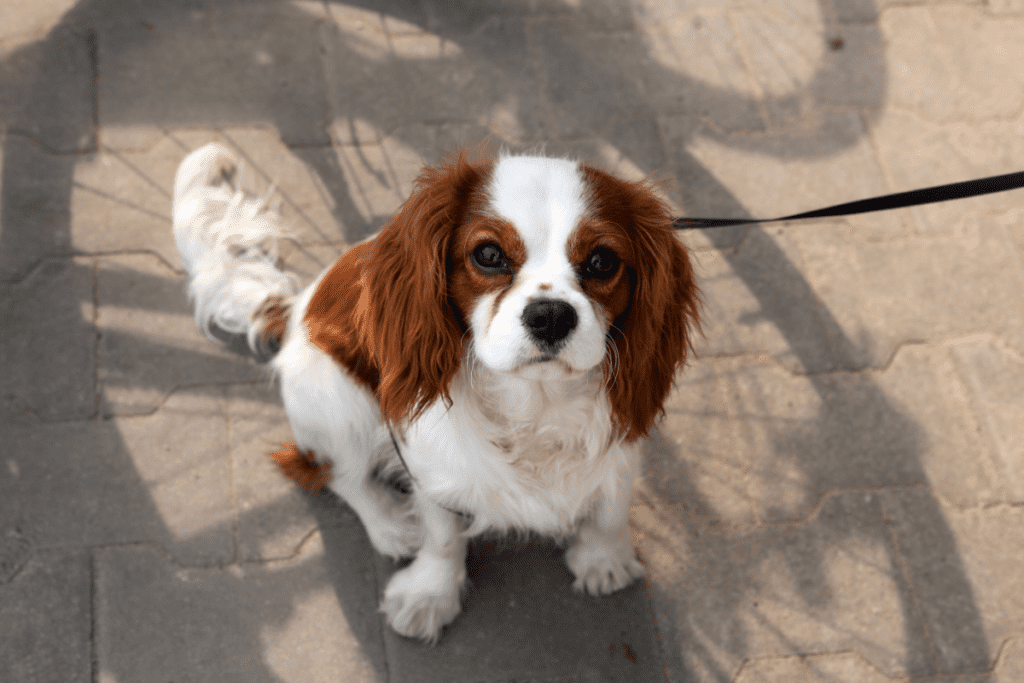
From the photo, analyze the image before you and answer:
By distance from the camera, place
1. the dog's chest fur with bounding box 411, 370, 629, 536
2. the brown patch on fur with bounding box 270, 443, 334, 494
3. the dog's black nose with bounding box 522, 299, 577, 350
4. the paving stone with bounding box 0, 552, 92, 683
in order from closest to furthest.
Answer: the dog's black nose with bounding box 522, 299, 577, 350 → the dog's chest fur with bounding box 411, 370, 629, 536 → the paving stone with bounding box 0, 552, 92, 683 → the brown patch on fur with bounding box 270, 443, 334, 494

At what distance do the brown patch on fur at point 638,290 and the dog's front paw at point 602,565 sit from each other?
696 millimetres

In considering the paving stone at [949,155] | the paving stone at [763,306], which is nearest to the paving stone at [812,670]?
the paving stone at [763,306]

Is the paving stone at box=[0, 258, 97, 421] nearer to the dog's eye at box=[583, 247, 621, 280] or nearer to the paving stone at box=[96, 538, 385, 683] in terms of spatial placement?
the paving stone at box=[96, 538, 385, 683]

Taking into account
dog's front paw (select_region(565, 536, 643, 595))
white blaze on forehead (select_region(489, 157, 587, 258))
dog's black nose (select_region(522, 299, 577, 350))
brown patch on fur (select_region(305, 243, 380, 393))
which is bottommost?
dog's front paw (select_region(565, 536, 643, 595))

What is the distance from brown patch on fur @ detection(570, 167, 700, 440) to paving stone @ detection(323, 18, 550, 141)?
1507mm

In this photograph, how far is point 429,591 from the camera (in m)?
2.32

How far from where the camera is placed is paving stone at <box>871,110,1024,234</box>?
3.14 m

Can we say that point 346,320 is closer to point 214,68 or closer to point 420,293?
point 420,293

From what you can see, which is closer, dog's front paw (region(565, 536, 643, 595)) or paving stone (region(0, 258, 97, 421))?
dog's front paw (region(565, 536, 643, 595))

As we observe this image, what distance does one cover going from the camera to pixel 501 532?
247 cm

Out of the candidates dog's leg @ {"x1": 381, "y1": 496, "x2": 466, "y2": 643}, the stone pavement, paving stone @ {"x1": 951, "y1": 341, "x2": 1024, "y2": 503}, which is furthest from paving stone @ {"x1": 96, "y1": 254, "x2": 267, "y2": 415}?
paving stone @ {"x1": 951, "y1": 341, "x2": 1024, "y2": 503}

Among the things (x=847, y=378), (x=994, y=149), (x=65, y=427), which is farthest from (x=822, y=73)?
(x=65, y=427)

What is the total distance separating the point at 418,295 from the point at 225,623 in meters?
1.28


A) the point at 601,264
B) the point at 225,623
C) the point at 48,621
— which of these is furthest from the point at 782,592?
the point at 48,621
